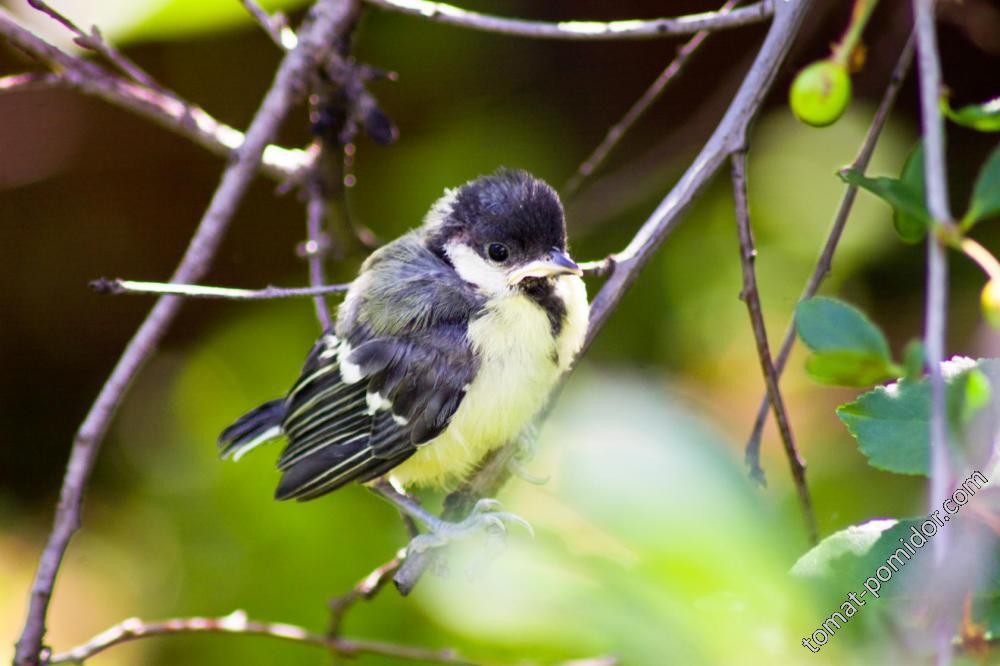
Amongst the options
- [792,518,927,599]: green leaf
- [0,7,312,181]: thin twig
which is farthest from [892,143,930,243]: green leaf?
[0,7,312,181]: thin twig

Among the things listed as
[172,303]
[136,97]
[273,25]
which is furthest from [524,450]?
[136,97]

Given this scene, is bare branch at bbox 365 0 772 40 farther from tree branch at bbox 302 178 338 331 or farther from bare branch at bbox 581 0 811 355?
tree branch at bbox 302 178 338 331

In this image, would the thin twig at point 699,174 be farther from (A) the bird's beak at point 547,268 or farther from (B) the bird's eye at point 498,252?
(B) the bird's eye at point 498,252

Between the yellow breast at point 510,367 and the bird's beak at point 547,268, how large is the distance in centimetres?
4

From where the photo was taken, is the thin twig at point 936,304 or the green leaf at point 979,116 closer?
the thin twig at point 936,304

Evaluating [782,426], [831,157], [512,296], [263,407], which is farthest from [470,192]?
[831,157]

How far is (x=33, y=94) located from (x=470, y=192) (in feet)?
5.35

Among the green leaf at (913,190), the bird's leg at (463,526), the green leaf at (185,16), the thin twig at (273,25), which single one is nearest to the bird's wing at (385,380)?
the bird's leg at (463,526)

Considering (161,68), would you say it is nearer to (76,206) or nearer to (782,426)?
(76,206)

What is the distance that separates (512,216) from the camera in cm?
178

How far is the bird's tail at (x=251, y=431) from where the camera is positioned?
6.41 feet

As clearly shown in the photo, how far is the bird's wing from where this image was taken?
1740 millimetres

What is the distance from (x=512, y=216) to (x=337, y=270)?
0.81 metres

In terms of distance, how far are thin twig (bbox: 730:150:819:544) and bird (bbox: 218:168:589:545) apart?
0.29m
